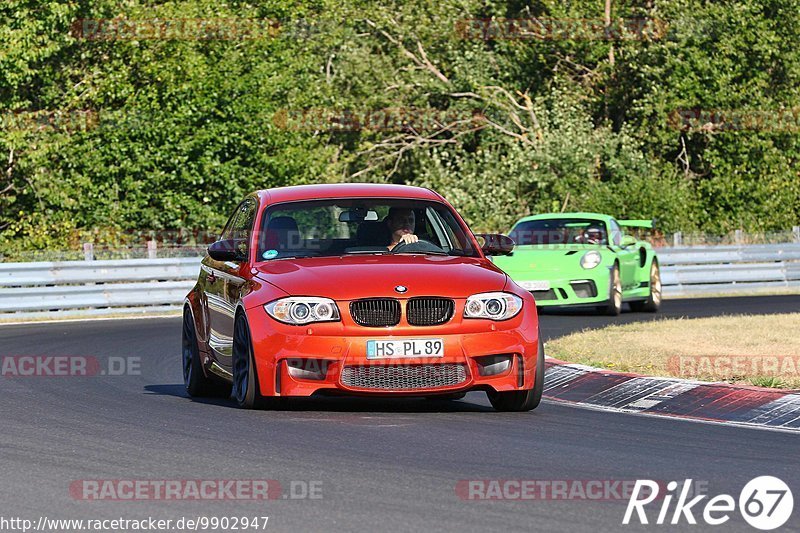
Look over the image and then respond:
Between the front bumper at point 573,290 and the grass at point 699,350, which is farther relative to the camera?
the front bumper at point 573,290

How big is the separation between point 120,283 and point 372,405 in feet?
53.9

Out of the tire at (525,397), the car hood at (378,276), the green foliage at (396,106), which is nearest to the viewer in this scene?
the car hood at (378,276)

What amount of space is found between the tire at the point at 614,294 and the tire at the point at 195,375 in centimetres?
1116

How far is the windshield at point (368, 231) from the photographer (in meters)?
10.7

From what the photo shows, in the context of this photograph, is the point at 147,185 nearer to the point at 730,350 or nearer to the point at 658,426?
the point at 730,350

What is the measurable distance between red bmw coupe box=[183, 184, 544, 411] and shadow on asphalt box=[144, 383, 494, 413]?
0.21 m

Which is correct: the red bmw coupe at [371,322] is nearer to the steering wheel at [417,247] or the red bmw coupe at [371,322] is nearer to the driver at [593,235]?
the steering wheel at [417,247]

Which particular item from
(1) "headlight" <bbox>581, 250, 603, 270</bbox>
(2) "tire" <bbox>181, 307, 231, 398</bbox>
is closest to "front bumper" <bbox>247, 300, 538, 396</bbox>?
(2) "tire" <bbox>181, 307, 231, 398</bbox>

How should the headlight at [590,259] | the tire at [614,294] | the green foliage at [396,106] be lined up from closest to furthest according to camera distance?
the headlight at [590,259]
the tire at [614,294]
the green foliage at [396,106]

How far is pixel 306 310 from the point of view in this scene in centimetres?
966

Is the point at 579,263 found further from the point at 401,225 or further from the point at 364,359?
the point at 364,359

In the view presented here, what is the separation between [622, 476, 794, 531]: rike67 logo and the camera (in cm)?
623

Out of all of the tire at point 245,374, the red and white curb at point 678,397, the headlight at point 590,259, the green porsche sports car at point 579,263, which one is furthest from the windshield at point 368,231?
the headlight at point 590,259

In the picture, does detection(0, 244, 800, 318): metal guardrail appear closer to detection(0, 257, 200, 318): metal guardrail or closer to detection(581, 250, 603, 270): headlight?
detection(0, 257, 200, 318): metal guardrail
